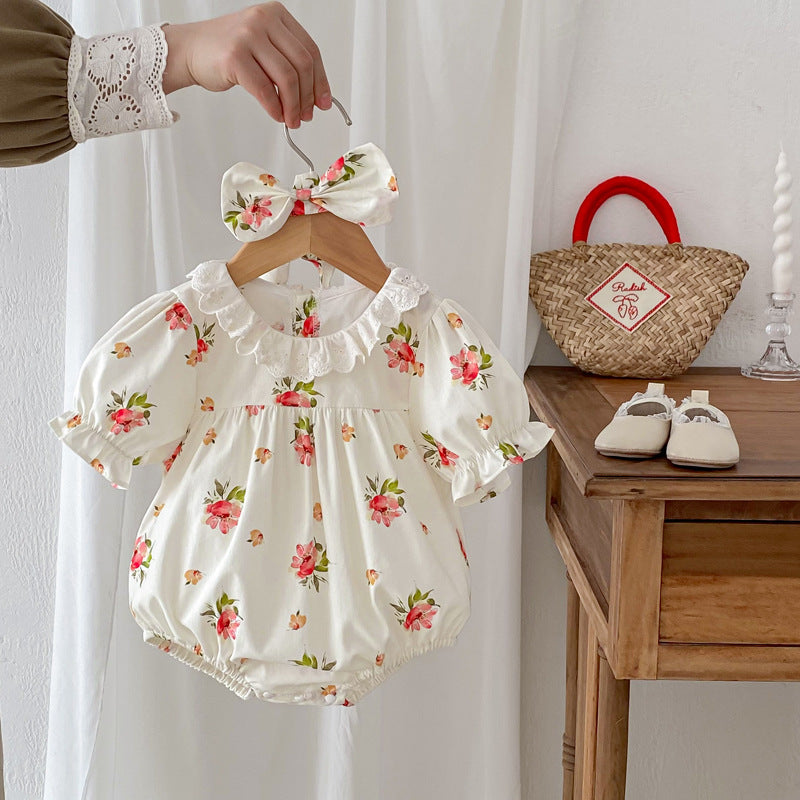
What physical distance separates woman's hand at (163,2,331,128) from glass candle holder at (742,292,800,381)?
2.71 ft

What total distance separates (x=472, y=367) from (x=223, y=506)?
0.28 meters

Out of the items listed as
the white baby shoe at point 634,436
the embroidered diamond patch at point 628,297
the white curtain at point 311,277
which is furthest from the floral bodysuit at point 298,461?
the embroidered diamond patch at point 628,297

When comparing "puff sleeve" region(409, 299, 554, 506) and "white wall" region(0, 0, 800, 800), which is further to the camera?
"white wall" region(0, 0, 800, 800)

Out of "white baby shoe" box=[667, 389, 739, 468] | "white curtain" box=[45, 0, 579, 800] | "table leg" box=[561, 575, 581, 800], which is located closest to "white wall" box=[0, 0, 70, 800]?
"white curtain" box=[45, 0, 579, 800]

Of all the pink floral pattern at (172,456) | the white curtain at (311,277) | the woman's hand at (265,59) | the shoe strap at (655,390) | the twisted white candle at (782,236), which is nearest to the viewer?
the woman's hand at (265,59)

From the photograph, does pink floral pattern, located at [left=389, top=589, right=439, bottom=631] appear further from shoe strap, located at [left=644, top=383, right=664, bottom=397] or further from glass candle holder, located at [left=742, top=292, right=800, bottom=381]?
glass candle holder, located at [left=742, top=292, right=800, bottom=381]

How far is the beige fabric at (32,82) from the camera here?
0.86 m

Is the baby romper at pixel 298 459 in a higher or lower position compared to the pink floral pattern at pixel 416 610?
higher

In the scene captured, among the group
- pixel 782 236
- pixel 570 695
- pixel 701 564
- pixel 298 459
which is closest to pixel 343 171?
pixel 298 459

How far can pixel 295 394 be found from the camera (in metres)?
0.93

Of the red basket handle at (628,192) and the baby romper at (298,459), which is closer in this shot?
→ the baby romper at (298,459)

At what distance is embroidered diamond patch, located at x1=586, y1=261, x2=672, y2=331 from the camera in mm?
1339

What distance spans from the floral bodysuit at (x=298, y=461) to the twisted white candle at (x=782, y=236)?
0.67 meters

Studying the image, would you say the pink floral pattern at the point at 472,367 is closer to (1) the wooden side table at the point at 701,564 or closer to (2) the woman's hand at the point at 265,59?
(1) the wooden side table at the point at 701,564
